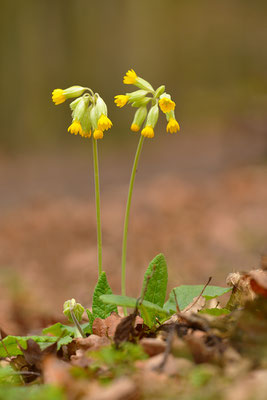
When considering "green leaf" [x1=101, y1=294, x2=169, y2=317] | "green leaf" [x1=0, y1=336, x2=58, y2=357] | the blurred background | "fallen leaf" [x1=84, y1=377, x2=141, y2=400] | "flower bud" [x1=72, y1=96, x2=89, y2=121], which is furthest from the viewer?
the blurred background

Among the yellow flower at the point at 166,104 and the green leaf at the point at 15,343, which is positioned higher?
the yellow flower at the point at 166,104

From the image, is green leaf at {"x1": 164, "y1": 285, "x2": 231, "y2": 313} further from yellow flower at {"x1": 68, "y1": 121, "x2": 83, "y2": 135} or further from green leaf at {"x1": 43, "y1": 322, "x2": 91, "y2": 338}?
yellow flower at {"x1": 68, "y1": 121, "x2": 83, "y2": 135}

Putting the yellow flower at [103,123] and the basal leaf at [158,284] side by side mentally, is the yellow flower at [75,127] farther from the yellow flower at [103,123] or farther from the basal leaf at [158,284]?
the basal leaf at [158,284]

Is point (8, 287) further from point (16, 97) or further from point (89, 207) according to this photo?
point (16, 97)

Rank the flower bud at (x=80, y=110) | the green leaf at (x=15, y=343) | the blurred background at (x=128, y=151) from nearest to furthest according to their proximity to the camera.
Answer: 1. the green leaf at (x=15, y=343)
2. the flower bud at (x=80, y=110)
3. the blurred background at (x=128, y=151)

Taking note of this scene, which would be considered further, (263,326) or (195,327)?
(195,327)

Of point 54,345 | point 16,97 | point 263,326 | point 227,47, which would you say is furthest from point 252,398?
point 227,47

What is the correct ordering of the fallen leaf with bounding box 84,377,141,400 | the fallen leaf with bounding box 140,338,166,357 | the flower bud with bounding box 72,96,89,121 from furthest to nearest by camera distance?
the flower bud with bounding box 72,96,89,121 < the fallen leaf with bounding box 140,338,166,357 < the fallen leaf with bounding box 84,377,141,400

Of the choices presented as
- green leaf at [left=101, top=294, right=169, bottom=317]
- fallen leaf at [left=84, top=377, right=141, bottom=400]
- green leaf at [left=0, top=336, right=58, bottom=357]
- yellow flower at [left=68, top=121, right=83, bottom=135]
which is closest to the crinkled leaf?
green leaf at [left=0, top=336, right=58, bottom=357]

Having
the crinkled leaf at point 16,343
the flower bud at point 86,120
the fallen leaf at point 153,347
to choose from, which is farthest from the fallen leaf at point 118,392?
the flower bud at point 86,120
